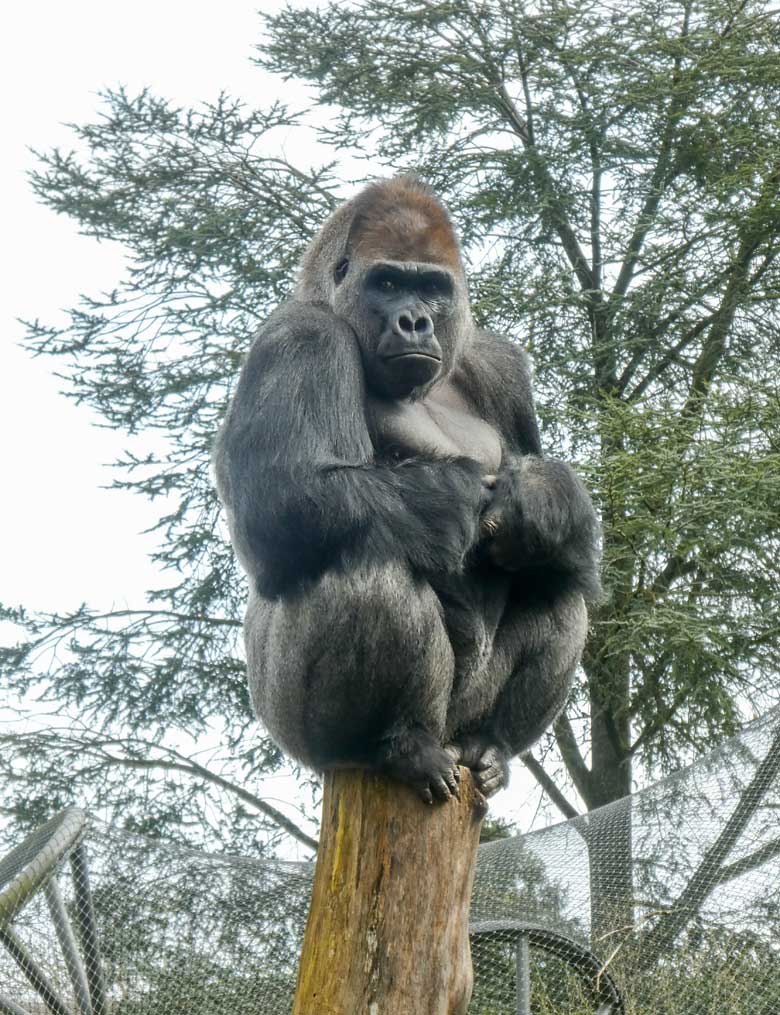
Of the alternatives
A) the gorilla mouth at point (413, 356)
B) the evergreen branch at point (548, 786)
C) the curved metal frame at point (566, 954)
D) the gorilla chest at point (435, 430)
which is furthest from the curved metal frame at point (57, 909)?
the evergreen branch at point (548, 786)

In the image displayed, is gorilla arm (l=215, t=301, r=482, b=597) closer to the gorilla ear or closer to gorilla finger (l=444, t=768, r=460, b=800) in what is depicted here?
the gorilla ear

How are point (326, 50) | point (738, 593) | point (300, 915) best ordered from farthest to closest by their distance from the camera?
point (326, 50) < point (738, 593) < point (300, 915)

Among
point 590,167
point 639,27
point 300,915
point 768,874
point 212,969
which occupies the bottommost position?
point 212,969

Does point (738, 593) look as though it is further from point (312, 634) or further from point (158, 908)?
point (312, 634)

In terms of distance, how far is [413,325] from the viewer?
3381mm

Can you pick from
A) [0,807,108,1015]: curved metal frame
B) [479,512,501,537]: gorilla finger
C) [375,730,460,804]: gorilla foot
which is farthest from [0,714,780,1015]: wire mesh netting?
[479,512,501,537]: gorilla finger

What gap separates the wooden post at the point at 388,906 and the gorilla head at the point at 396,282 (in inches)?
41.9

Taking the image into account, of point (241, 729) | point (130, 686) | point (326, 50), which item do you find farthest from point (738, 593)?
point (326, 50)

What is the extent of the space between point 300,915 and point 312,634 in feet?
8.14

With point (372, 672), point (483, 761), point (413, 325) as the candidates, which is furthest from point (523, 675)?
point (413, 325)

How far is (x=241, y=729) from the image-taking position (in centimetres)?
1192

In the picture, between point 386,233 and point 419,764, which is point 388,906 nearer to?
point 419,764

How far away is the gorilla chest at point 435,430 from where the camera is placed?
138 inches

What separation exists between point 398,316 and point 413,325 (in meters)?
0.05
